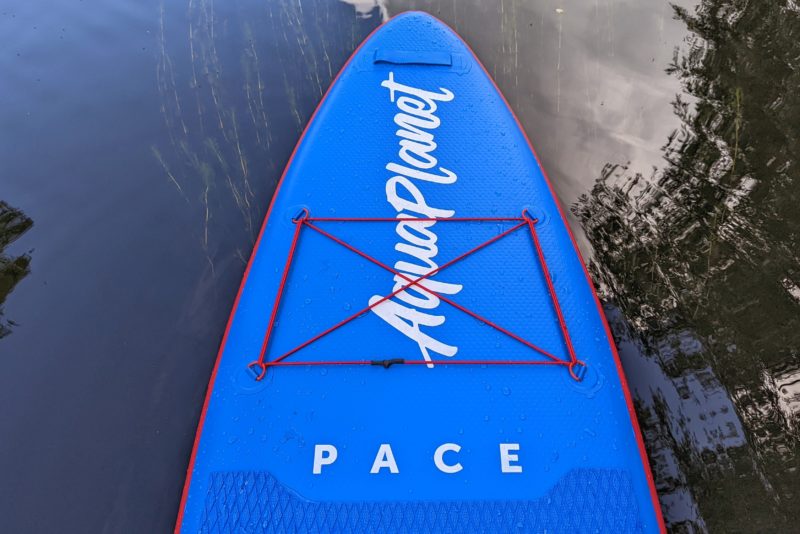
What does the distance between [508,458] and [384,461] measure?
1.78ft

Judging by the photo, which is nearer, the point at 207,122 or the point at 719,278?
the point at 719,278

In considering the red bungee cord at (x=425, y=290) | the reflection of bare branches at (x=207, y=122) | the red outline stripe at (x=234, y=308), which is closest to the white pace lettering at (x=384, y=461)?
the red bungee cord at (x=425, y=290)

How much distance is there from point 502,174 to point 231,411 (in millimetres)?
2018

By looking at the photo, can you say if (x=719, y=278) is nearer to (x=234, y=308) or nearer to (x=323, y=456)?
(x=323, y=456)

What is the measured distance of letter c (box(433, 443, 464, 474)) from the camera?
1.93 metres

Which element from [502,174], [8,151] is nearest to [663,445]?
[502,174]

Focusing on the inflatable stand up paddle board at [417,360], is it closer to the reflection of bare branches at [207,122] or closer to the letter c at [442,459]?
the letter c at [442,459]

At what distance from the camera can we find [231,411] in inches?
A: 82.3

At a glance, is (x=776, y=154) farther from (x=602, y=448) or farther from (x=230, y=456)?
(x=230, y=456)

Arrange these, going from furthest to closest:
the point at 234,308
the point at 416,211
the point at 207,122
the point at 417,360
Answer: the point at 207,122
the point at 416,211
the point at 234,308
the point at 417,360

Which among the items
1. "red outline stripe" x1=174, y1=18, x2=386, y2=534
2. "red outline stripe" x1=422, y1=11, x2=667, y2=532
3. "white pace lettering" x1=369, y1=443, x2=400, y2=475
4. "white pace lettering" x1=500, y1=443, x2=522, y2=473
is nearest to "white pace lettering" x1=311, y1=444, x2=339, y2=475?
"white pace lettering" x1=369, y1=443, x2=400, y2=475

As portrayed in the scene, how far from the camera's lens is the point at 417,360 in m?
2.18

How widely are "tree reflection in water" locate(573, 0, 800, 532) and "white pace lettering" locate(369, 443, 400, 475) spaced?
1.29 m

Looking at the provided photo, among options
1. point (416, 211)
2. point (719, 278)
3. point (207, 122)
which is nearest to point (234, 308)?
point (416, 211)
